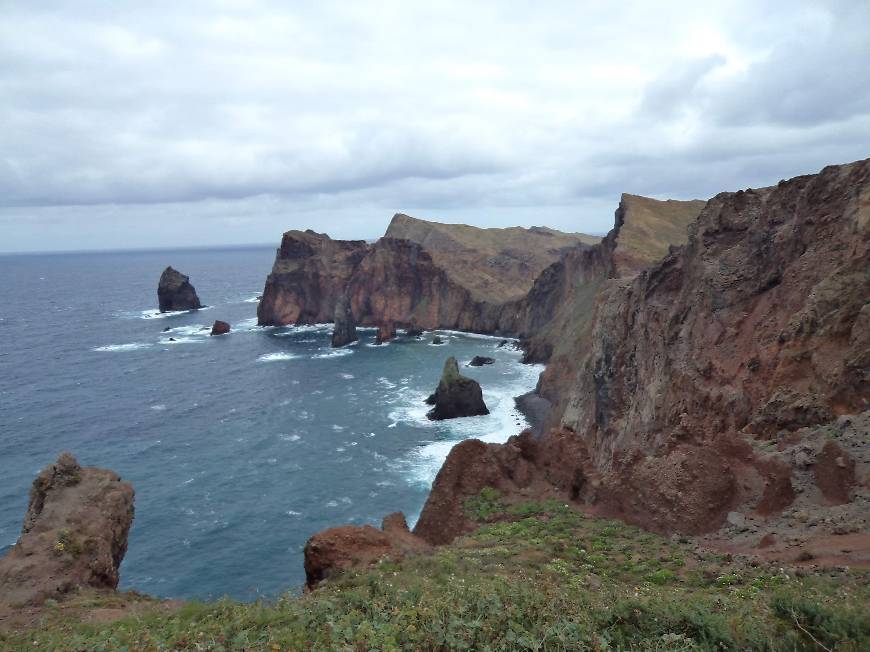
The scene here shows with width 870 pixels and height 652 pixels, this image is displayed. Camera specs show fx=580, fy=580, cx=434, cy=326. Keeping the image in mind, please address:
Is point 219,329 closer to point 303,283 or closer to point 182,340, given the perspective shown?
point 182,340

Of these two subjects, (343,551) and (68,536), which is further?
(68,536)

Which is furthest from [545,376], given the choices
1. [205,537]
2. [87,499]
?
[87,499]

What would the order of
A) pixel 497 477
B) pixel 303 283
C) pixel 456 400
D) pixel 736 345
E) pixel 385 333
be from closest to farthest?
pixel 497 477, pixel 736 345, pixel 456 400, pixel 385 333, pixel 303 283

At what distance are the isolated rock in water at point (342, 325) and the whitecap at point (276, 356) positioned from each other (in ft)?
30.7

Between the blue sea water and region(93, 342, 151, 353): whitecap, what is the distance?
322 millimetres

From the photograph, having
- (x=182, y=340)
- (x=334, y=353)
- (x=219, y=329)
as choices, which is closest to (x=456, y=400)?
(x=334, y=353)

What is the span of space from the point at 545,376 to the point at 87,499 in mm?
51152

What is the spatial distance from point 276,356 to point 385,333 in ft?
71.1

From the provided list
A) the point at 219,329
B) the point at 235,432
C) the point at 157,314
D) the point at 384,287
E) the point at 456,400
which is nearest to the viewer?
the point at 235,432

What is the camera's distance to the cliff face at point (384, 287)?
4382 inches

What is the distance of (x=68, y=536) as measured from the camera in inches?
746

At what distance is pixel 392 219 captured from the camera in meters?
196

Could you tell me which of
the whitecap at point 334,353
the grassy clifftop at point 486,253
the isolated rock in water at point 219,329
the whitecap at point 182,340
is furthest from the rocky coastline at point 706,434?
the isolated rock in water at point 219,329

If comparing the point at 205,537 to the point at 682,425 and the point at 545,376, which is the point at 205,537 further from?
the point at 545,376
